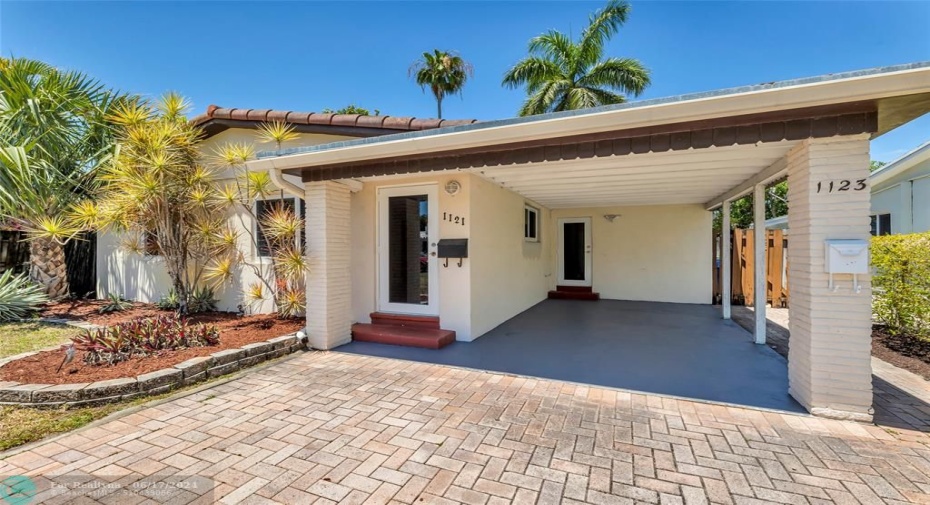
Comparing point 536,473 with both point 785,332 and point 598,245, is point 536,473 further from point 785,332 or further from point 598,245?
point 598,245

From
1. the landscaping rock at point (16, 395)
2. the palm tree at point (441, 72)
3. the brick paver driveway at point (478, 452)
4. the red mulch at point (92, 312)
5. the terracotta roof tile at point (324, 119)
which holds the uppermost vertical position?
the palm tree at point (441, 72)

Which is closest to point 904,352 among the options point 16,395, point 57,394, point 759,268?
point 759,268

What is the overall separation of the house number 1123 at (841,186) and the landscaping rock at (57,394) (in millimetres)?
7290

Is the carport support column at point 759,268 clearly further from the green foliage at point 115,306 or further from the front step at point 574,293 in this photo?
the green foliage at point 115,306

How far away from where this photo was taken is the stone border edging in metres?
3.64

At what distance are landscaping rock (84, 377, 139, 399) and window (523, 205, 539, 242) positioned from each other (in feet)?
23.0

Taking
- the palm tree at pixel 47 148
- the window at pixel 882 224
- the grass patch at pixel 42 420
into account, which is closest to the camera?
the grass patch at pixel 42 420

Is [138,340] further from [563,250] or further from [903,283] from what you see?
[903,283]

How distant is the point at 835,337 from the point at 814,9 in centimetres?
787

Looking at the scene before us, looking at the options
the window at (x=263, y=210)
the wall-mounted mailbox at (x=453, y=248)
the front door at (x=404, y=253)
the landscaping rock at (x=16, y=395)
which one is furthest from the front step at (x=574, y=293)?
the landscaping rock at (x=16, y=395)

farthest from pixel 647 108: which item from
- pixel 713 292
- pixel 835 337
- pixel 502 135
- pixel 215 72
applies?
pixel 215 72

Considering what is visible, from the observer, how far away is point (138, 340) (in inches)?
192

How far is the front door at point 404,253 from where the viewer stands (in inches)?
252

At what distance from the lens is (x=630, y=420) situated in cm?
335
